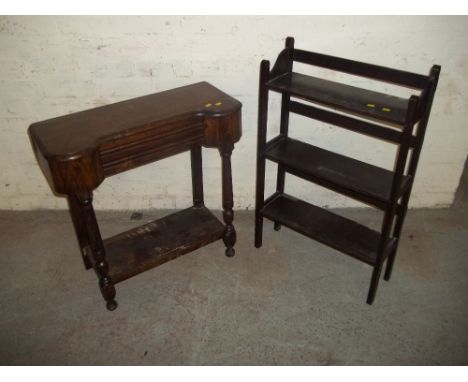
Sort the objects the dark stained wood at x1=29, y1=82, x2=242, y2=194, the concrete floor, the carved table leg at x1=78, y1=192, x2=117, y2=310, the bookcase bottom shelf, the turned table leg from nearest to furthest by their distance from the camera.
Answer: the dark stained wood at x1=29, y1=82, x2=242, y2=194 < the carved table leg at x1=78, y1=192, x2=117, y2=310 < the concrete floor < the bookcase bottom shelf < the turned table leg

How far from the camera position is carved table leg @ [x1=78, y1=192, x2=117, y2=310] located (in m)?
2.09

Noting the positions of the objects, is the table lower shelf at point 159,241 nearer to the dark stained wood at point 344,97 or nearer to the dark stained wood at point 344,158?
the dark stained wood at point 344,158

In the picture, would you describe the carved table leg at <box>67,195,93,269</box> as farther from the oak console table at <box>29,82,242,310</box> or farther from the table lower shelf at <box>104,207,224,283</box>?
the table lower shelf at <box>104,207,224,283</box>

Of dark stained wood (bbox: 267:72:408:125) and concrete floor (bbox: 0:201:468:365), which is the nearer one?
dark stained wood (bbox: 267:72:408:125)

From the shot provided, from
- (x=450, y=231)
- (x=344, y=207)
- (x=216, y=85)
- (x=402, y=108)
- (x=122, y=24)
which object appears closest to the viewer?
(x=402, y=108)

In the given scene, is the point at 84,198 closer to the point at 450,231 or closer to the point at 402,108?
the point at 402,108

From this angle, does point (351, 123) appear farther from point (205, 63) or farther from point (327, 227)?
point (205, 63)

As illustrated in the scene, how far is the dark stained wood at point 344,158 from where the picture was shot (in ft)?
6.47

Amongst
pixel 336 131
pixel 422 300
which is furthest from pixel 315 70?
pixel 422 300

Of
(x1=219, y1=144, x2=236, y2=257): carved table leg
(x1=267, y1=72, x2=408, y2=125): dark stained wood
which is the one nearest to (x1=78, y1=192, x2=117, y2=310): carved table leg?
(x1=219, y1=144, x2=236, y2=257): carved table leg

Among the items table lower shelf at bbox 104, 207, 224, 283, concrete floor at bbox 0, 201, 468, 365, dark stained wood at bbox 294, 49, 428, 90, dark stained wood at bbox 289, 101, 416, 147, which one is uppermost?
dark stained wood at bbox 294, 49, 428, 90

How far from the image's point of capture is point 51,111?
2750 mm

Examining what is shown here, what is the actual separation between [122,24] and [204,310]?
5.75 feet

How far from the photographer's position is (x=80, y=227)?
251 centimetres
